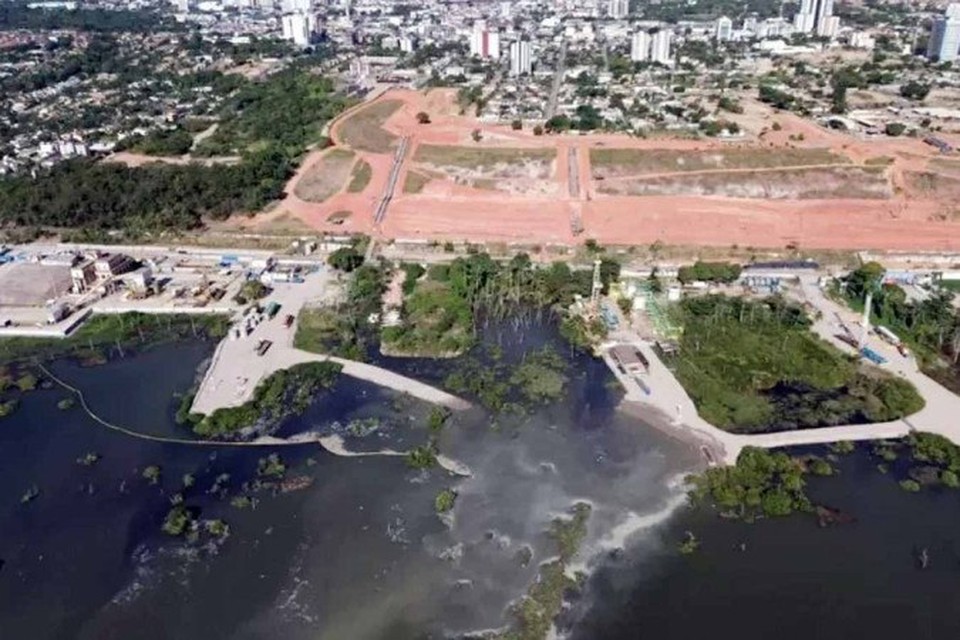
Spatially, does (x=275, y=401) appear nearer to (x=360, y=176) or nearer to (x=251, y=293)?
(x=251, y=293)

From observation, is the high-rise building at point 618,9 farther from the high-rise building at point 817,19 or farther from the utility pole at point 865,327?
the utility pole at point 865,327

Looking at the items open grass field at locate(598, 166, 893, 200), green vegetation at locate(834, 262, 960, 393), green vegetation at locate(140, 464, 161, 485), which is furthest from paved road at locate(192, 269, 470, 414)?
open grass field at locate(598, 166, 893, 200)

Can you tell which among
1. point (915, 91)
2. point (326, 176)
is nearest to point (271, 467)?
point (326, 176)

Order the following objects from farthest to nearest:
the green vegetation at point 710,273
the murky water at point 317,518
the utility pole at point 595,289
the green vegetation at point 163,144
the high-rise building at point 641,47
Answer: the high-rise building at point 641,47, the green vegetation at point 163,144, the green vegetation at point 710,273, the utility pole at point 595,289, the murky water at point 317,518

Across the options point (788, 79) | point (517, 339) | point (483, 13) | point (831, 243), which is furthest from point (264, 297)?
point (483, 13)

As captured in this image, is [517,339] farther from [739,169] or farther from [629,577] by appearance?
[739,169]

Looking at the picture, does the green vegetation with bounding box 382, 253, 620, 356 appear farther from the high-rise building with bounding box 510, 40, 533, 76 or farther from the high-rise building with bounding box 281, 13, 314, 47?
the high-rise building with bounding box 281, 13, 314, 47

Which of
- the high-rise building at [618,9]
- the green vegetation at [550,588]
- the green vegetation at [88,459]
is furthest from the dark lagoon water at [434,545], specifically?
the high-rise building at [618,9]
